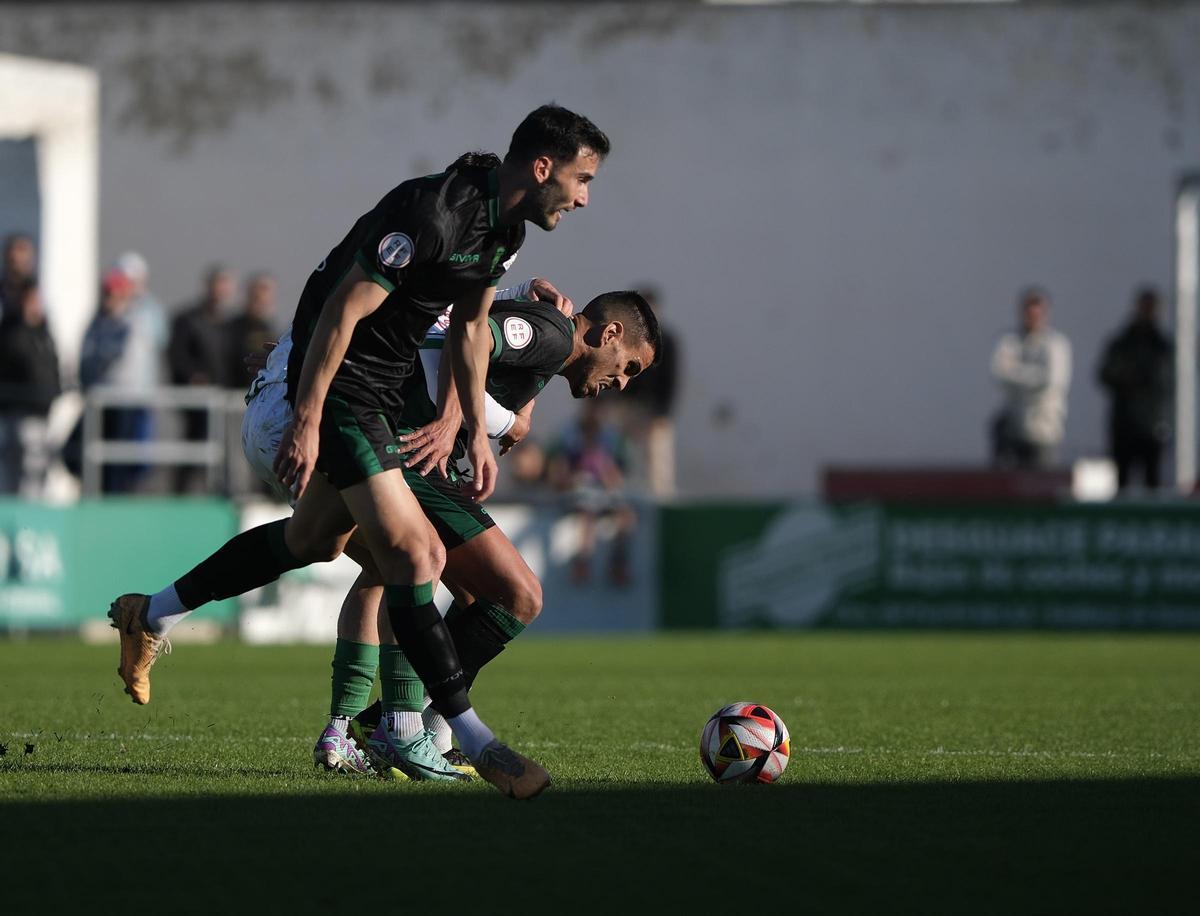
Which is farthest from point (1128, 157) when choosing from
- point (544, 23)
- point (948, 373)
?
point (544, 23)

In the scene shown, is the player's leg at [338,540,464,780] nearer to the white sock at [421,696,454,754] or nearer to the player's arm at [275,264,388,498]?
the white sock at [421,696,454,754]

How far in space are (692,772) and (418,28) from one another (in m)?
20.7

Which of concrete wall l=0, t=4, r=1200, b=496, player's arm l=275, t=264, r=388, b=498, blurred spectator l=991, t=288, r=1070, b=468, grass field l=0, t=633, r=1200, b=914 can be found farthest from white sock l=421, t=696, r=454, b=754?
concrete wall l=0, t=4, r=1200, b=496

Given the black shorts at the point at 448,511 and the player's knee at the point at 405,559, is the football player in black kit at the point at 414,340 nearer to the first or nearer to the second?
the player's knee at the point at 405,559

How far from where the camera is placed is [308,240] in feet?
91.5

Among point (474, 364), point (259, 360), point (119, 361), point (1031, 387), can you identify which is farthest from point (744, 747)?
point (1031, 387)

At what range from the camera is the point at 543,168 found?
7.02m

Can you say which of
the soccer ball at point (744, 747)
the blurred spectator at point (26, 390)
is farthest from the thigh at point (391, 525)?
the blurred spectator at point (26, 390)

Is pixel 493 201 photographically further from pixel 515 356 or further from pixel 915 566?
pixel 915 566

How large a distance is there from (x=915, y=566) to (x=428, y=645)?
499 inches

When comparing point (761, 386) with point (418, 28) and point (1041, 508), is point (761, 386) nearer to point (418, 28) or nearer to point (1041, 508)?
point (418, 28)

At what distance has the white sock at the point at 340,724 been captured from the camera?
786 cm

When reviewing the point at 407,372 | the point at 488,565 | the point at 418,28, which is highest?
the point at 418,28

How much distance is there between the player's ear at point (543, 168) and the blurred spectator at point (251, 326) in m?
12.2
